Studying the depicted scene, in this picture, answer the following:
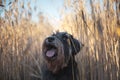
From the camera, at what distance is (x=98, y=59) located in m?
4.00

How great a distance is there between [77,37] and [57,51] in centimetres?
36

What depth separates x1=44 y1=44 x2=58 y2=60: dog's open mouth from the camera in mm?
4176

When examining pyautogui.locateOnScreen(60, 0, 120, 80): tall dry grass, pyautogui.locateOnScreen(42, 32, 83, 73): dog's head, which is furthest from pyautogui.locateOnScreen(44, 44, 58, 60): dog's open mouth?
pyautogui.locateOnScreen(60, 0, 120, 80): tall dry grass

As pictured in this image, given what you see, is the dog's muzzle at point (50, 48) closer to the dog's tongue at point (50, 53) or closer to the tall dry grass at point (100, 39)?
the dog's tongue at point (50, 53)

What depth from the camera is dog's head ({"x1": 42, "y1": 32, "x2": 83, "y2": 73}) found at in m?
4.17

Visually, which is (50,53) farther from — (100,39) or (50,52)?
(100,39)

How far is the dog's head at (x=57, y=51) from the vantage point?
4.17m

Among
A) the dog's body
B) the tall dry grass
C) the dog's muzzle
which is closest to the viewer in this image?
the tall dry grass

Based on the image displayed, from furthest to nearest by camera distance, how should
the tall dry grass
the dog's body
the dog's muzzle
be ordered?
the dog's body, the dog's muzzle, the tall dry grass

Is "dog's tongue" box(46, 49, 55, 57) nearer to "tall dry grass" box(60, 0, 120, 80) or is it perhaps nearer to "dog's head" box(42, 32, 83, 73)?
"dog's head" box(42, 32, 83, 73)

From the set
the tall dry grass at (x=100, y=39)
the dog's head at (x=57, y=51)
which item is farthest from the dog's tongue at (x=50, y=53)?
the tall dry grass at (x=100, y=39)

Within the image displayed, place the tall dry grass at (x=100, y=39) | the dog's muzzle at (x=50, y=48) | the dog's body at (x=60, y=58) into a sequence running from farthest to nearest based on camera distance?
the dog's body at (x=60, y=58), the dog's muzzle at (x=50, y=48), the tall dry grass at (x=100, y=39)

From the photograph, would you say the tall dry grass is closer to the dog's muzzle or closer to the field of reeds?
the field of reeds

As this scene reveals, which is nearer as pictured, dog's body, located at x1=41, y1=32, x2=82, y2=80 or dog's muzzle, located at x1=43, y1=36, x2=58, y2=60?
dog's muzzle, located at x1=43, y1=36, x2=58, y2=60
